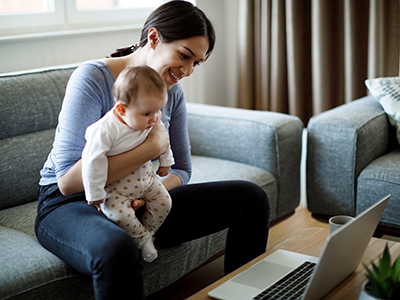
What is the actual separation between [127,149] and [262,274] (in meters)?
0.47

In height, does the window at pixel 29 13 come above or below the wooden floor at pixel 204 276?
above

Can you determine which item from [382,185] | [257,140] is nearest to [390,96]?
[382,185]

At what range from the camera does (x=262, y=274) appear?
43.0 inches

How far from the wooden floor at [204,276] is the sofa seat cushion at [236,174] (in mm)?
259

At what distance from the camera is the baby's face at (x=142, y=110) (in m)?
1.12

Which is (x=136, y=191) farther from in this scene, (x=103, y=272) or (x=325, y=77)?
(x=325, y=77)

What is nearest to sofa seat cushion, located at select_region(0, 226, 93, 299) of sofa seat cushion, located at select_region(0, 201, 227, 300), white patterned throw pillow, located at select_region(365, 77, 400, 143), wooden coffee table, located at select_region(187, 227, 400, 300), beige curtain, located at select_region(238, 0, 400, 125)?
sofa seat cushion, located at select_region(0, 201, 227, 300)

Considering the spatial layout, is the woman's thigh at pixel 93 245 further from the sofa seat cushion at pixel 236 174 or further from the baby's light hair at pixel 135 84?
the sofa seat cushion at pixel 236 174

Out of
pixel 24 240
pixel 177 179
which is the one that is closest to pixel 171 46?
pixel 177 179

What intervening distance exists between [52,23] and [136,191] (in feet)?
4.89

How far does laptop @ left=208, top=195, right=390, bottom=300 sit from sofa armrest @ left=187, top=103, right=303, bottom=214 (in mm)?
858

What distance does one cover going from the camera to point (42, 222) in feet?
4.05

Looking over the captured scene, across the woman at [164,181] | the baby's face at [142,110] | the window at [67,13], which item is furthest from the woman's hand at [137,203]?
the window at [67,13]

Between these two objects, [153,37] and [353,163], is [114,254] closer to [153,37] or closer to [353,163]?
[153,37]
